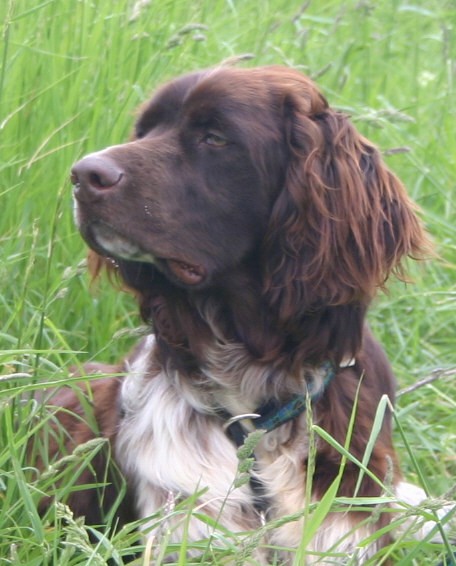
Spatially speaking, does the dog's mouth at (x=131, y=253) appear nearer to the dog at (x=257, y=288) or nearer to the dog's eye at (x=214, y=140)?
the dog at (x=257, y=288)

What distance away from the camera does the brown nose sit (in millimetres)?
2924

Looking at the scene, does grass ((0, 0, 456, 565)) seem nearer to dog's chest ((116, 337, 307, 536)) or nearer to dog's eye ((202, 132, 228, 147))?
dog's chest ((116, 337, 307, 536))

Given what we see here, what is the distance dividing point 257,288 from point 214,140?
0.42m

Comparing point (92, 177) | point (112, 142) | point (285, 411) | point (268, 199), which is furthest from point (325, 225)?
point (112, 142)

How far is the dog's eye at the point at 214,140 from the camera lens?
3.14 meters

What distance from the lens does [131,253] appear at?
3.05 metres

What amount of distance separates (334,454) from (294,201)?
26.6 inches

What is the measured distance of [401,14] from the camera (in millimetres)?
6707

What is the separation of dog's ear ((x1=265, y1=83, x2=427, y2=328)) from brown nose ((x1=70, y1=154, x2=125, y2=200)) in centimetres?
48

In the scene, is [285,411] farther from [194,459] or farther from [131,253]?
[131,253]

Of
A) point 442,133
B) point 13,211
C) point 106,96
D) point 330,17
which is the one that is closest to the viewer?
point 13,211

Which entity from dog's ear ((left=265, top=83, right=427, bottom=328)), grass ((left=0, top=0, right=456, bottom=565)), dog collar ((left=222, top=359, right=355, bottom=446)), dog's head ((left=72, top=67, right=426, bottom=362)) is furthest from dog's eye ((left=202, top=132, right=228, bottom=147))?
dog collar ((left=222, top=359, right=355, bottom=446))

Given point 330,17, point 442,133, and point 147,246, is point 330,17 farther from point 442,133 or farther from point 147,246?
point 147,246

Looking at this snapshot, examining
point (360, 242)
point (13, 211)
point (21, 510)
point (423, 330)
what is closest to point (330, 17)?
point (423, 330)
